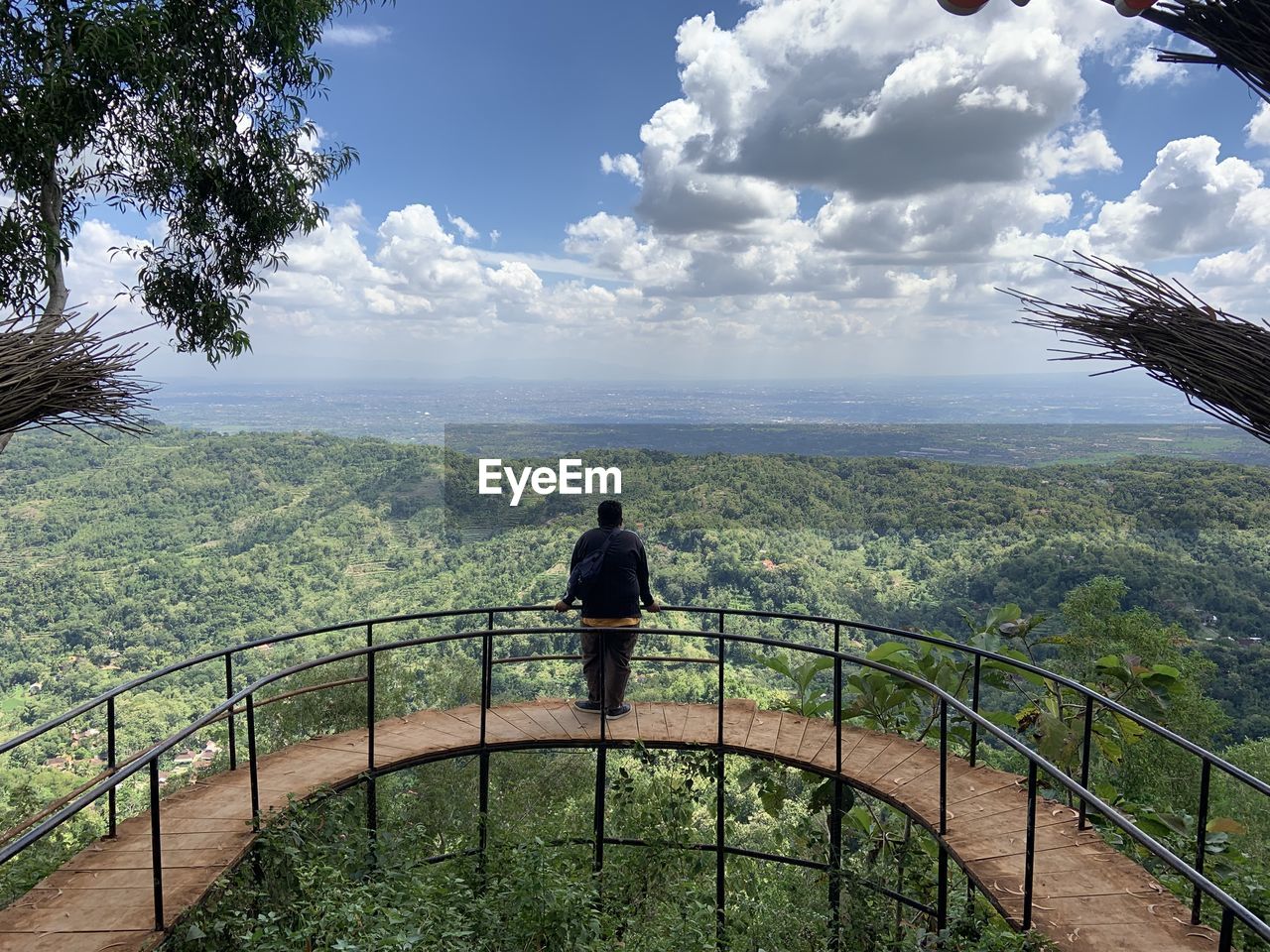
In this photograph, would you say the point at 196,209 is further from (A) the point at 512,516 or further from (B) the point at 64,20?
(A) the point at 512,516

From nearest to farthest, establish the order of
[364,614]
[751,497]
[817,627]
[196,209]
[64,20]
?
[64,20], [196,209], [817,627], [364,614], [751,497]

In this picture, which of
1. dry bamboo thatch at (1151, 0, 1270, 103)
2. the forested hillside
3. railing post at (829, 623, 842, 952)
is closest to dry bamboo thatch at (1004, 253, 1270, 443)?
dry bamboo thatch at (1151, 0, 1270, 103)

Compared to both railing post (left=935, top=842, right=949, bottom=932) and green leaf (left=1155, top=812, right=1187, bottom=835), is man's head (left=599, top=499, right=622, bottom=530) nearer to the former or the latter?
railing post (left=935, top=842, right=949, bottom=932)

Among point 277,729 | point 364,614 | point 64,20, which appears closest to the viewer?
point 64,20

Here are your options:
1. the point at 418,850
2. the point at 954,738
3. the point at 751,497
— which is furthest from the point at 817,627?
the point at 418,850

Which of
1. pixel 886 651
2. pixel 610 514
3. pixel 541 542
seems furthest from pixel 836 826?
pixel 541 542

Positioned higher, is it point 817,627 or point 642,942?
point 642,942

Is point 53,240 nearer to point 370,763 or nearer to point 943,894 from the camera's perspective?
point 370,763
